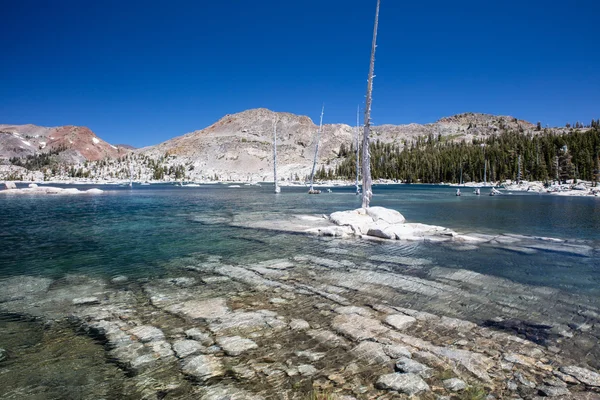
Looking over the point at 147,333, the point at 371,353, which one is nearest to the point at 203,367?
the point at 147,333

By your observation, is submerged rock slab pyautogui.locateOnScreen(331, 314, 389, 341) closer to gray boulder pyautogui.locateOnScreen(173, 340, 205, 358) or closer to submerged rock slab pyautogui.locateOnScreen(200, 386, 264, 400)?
submerged rock slab pyautogui.locateOnScreen(200, 386, 264, 400)

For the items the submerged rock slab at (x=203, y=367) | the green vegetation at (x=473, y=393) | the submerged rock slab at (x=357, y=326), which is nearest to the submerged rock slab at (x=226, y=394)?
the submerged rock slab at (x=203, y=367)

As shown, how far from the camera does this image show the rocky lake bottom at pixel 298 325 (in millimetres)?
5430

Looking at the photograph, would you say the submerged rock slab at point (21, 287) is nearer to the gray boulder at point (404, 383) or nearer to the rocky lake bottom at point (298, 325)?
the rocky lake bottom at point (298, 325)

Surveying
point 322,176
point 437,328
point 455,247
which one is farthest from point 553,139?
point 437,328

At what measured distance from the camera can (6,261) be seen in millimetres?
14156

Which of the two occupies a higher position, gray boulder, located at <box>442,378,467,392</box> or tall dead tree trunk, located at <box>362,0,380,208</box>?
tall dead tree trunk, located at <box>362,0,380,208</box>

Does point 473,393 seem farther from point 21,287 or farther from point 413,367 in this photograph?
point 21,287

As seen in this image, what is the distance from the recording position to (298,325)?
7684mm

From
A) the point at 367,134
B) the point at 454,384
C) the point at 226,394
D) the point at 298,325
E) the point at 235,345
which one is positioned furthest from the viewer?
the point at 367,134

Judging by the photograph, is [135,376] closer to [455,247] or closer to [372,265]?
[372,265]

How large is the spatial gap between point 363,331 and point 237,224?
65.0 feet

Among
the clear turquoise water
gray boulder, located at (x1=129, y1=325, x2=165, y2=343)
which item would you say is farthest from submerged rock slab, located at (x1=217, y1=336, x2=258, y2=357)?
the clear turquoise water

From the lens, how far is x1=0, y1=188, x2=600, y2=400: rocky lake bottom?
A: 543cm
